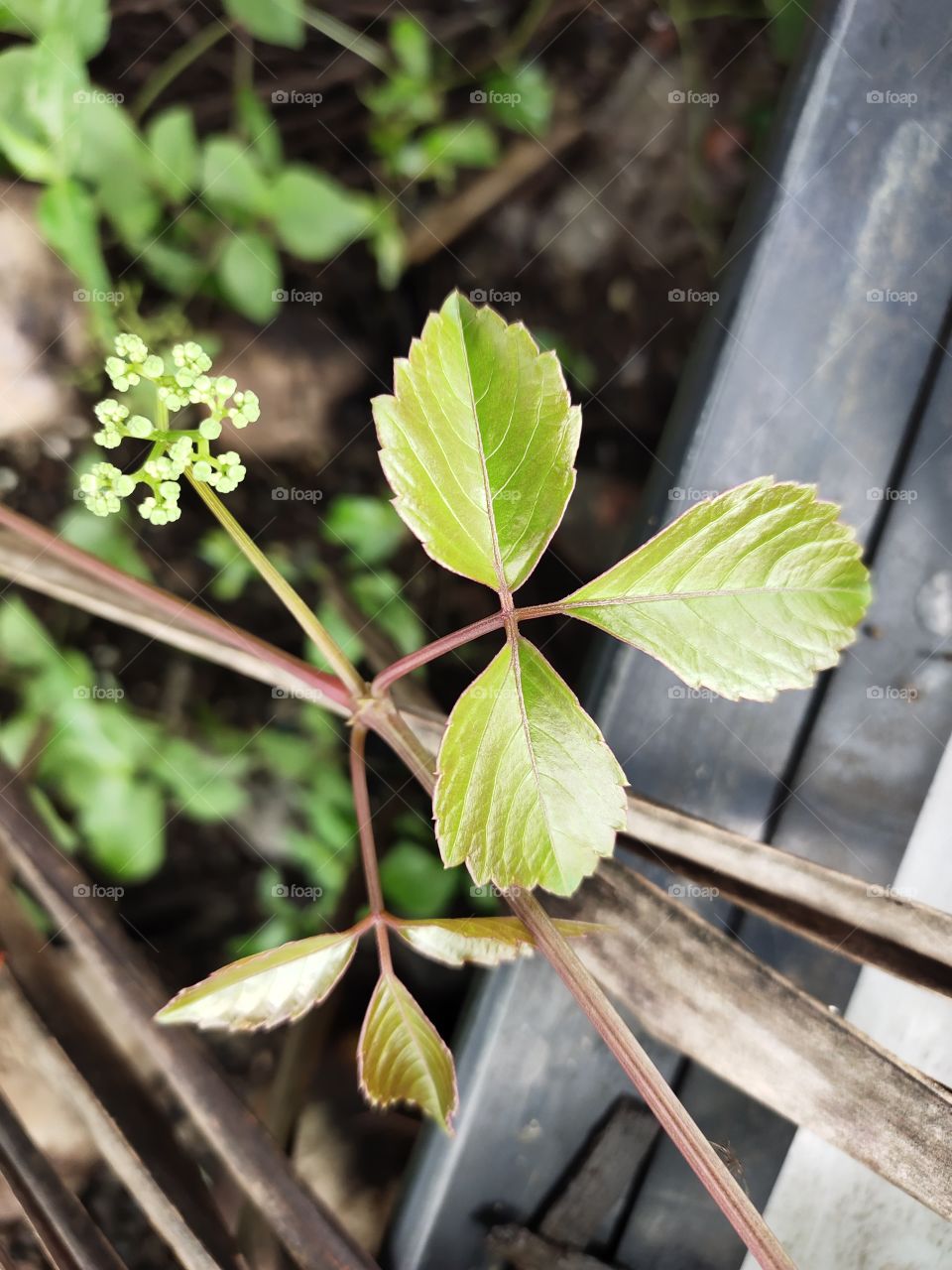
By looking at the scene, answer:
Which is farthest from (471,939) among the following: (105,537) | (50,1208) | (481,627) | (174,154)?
(174,154)

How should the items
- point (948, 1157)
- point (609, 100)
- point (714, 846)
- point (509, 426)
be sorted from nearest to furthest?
point (509, 426), point (948, 1157), point (714, 846), point (609, 100)

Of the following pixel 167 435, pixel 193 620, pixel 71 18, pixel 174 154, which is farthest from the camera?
A: pixel 174 154

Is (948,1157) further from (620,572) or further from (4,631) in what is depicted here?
(4,631)

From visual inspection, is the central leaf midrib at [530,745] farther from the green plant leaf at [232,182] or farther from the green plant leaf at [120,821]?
the green plant leaf at [232,182]

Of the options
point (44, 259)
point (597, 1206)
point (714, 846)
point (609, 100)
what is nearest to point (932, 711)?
point (714, 846)

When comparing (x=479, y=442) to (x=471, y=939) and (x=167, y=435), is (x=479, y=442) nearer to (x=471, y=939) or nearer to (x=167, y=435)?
(x=167, y=435)

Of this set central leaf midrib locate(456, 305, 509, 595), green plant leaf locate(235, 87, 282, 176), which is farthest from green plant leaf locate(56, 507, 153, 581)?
central leaf midrib locate(456, 305, 509, 595)

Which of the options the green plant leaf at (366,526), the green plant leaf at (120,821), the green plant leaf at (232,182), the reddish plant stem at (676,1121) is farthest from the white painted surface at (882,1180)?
the green plant leaf at (232,182)
